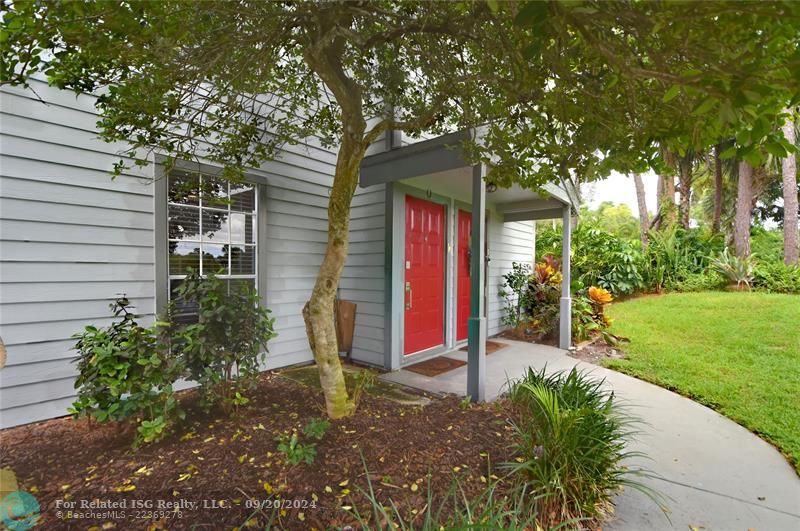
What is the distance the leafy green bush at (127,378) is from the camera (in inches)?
83.0

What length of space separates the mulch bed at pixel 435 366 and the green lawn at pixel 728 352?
2092 mm

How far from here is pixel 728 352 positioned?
489 cm

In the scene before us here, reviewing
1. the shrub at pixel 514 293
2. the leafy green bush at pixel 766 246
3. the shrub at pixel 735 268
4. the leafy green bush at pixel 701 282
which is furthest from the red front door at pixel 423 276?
the leafy green bush at pixel 766 246

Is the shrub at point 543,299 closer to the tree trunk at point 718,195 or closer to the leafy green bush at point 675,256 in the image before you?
the leafy green bush at point 675,256

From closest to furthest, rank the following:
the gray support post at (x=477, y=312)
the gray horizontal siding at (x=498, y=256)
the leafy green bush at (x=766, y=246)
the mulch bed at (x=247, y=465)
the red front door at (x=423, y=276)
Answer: the mulch bed at (x=247, y=465) < the gray support post at (x=477, y=312) < the red front door at (x=423, y=276) < the gray horizontal siding at (x=498, y=256) < the leafy green bush at (x=766, y=246)

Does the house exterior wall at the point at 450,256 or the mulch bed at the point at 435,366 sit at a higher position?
the house exterior wall at the point at 450,256

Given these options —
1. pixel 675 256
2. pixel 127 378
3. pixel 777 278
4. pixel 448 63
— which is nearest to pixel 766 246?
pixel 777 278

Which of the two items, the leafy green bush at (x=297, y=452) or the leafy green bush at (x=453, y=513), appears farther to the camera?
the leafy green bush at (x=297, y=452)

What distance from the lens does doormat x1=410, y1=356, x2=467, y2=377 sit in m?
4.20

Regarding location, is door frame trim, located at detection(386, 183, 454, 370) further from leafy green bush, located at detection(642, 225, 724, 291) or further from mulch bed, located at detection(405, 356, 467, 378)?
leafy green bush, located at detection(642, 225, 724, 291)

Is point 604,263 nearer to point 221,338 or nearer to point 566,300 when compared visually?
point 566,300

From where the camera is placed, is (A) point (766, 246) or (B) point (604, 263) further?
(A) point (766, 246)

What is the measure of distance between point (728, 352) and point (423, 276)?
14.5 ft

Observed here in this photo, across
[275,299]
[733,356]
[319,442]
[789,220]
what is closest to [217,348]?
[319,442]
